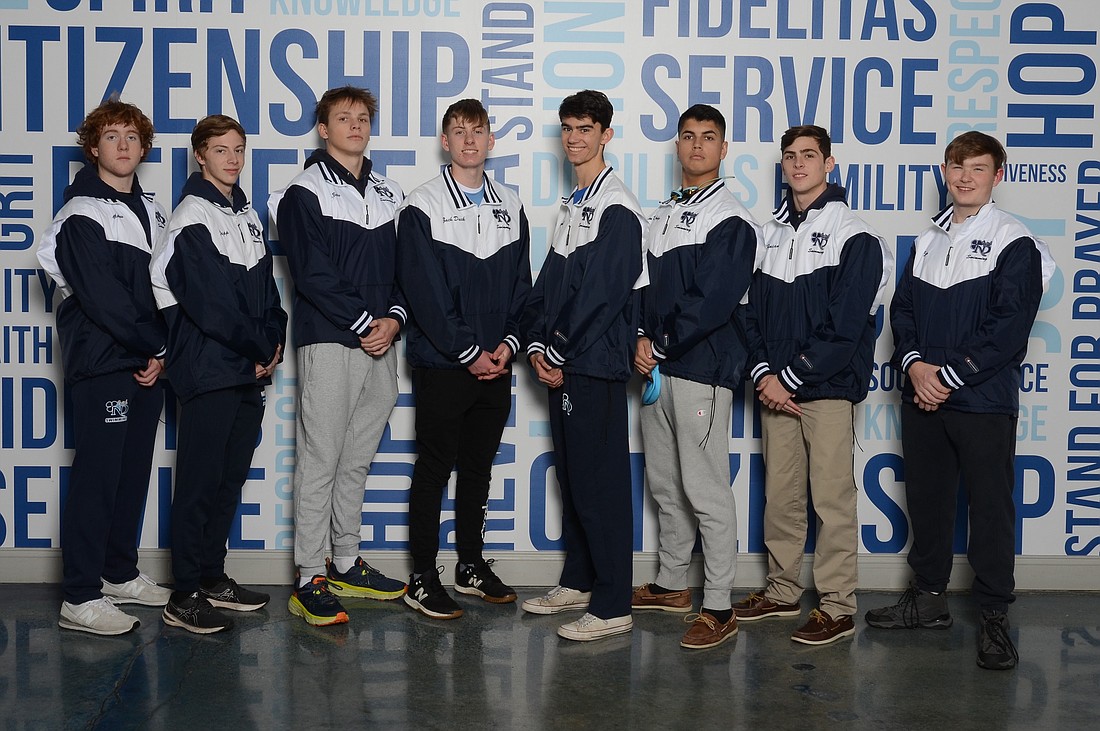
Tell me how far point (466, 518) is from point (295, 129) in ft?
5.50

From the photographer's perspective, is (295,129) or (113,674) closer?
(113,674)

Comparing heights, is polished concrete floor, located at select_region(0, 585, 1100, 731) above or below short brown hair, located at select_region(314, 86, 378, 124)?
below

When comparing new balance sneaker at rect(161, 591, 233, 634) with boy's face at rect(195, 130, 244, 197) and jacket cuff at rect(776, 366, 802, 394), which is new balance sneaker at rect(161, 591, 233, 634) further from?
jacket cuff at rect(776, 366, 802, 394)

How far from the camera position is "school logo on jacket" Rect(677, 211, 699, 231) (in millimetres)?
3576

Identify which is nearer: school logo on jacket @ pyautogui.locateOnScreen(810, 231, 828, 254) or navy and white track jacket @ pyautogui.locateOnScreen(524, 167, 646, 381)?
navy and white track jacket @ pyautogui.locateOnScreen(524, 167, 646, 381)

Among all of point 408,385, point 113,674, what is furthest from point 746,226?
point 113,674

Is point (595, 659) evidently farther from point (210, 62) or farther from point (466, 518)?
point (210, 62)

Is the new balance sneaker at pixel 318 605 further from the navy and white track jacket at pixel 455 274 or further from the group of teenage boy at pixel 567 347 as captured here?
the navy and white track jacket at pixel 455 274

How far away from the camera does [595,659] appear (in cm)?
332

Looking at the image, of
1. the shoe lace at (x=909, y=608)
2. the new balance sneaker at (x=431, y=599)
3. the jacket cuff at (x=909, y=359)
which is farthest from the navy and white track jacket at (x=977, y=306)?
the new balance sneaker at (x=431, y=599)

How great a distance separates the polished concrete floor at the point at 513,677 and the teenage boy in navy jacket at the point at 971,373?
0.23 meters

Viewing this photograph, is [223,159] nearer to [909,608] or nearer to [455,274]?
[455,274]

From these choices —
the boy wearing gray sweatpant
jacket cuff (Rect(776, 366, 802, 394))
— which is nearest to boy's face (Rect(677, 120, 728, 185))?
the boy wearing gray sweatpant

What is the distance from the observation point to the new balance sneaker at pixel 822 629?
11.4 feet
